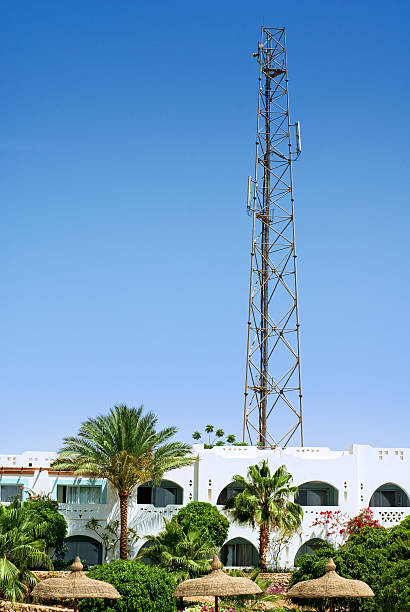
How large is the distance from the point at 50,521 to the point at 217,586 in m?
18.4

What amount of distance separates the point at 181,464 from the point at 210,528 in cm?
407

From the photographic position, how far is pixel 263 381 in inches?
2206

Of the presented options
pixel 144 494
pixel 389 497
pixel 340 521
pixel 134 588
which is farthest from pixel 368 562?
pixel 144 494

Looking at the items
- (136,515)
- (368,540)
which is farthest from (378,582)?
(136,515)

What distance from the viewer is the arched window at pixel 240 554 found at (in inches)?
1873

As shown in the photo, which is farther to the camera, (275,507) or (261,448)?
(261,448)

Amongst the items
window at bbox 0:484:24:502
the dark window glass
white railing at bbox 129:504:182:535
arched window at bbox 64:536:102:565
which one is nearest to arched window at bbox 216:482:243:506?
white railing at bbox 129:504:182:535

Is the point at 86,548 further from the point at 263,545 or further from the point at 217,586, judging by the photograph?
the point at 217,586

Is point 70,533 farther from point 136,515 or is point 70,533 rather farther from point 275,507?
point 275,507

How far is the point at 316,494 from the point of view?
4966 centimetres

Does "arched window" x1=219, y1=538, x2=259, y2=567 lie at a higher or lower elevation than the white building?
lower

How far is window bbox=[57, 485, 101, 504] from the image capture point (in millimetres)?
49938

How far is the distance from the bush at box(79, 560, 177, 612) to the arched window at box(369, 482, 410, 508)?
18.0 m

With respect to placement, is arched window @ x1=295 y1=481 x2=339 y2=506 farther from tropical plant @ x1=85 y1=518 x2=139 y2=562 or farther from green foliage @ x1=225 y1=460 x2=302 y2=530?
tropical plant @ x1=85 y1=518 x2=139 y2=562
